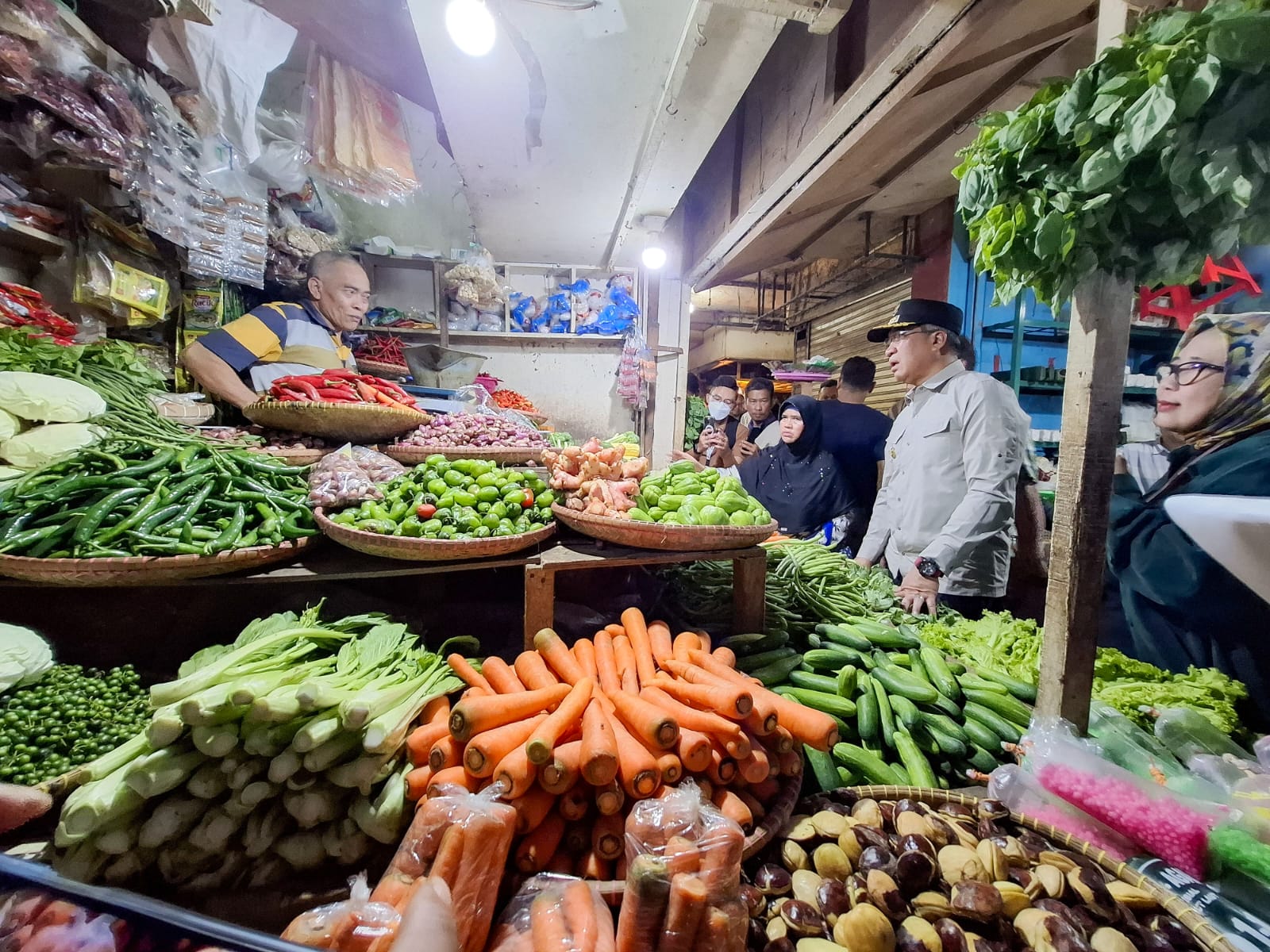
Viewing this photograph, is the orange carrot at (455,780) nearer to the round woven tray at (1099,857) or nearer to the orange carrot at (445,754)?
the orange carrot at (445,754)

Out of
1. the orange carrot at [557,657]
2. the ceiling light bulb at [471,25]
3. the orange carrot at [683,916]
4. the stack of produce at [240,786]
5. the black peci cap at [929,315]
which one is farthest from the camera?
the black peci cap at [929,315]

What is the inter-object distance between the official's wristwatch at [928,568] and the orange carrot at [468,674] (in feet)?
8.50

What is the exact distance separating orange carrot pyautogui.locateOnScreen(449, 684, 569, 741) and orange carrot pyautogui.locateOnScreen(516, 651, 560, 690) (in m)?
0.06

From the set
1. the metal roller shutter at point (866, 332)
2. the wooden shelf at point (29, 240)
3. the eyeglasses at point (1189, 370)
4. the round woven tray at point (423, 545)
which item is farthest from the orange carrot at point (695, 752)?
the metal roller shutter at point (866, 332)

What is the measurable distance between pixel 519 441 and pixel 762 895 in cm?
272

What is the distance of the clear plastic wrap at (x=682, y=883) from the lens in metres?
0.93

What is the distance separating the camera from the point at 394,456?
2799 mm

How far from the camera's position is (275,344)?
328 cm

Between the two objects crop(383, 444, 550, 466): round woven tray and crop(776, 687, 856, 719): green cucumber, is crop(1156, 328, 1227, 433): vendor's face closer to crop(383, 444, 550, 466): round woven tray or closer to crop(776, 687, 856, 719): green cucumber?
crop(776, 687, 856, 719): green cucumber

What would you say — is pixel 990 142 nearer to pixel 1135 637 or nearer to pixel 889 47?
pixel 889 47

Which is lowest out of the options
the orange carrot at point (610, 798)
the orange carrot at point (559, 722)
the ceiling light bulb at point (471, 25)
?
the orange carrot at point (610, 798)

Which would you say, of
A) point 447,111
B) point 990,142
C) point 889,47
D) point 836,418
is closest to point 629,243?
point 447,111

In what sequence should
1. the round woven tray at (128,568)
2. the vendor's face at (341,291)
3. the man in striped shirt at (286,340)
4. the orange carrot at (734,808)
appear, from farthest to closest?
the vendor's face at (341,291)
the man in striped shirt at (286,340)
the round woven tray at (128,568)
the orange carrot at (734,808)

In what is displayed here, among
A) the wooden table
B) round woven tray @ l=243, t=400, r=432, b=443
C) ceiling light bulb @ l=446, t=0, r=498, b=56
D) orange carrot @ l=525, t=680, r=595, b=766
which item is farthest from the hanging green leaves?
round woven tray @ l=243, t=400, r=432, b=443
